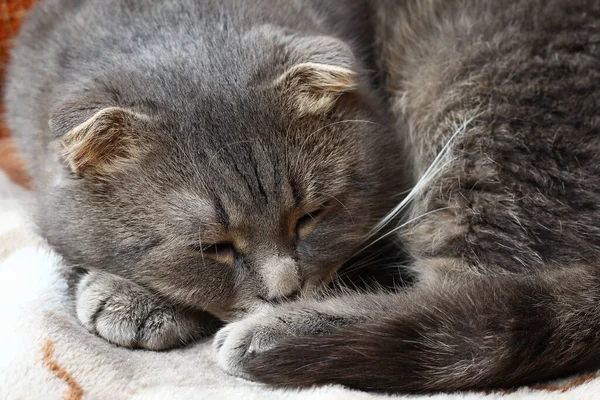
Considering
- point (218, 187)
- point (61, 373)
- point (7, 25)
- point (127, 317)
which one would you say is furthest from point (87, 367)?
point (7, 25)

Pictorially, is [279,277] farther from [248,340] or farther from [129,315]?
[129,315]

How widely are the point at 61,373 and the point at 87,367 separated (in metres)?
0.04

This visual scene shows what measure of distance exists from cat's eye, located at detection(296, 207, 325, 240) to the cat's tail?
266mm

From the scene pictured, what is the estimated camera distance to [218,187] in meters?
1.31

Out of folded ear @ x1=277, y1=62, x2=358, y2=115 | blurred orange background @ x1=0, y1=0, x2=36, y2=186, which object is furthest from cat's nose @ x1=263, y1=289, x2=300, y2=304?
blurred orange background @ x1=0, y1=0, x2=36, y2=186

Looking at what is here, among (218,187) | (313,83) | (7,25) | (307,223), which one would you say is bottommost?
(307,223)

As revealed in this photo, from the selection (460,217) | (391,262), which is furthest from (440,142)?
(391,262)

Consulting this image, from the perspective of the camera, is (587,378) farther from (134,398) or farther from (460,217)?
(134,398)

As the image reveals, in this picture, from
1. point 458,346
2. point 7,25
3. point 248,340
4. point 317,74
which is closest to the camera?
point 458,346

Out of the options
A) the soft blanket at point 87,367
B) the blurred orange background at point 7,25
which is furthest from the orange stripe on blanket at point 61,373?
the blurred orange background at point 7,25

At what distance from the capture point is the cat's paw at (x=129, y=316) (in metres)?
1.36

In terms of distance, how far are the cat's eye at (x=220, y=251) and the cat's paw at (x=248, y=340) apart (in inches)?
5.0

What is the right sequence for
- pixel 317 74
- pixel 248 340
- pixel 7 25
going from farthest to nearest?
1. pixel 7 25
2. pixel 317 74
3. pixel 248 340

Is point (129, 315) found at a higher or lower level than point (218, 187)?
lower
